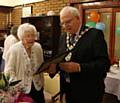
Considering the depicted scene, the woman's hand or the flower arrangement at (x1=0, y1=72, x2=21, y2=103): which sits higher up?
the woman's hand

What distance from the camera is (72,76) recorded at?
2203 mm

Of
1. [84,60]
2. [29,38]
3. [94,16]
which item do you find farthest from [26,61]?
[94,16]

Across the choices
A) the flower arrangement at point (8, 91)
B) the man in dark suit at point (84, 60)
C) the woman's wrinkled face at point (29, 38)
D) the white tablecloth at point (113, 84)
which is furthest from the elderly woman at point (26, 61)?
the white tablecloth at point (113, 84)

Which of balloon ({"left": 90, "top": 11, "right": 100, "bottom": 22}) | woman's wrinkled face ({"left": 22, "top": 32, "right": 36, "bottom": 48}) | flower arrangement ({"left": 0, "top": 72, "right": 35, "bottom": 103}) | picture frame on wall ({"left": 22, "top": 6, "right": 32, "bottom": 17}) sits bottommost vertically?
flower arrangement ({"left": 0, "top": 72, "right": 35, "bottom": 103})

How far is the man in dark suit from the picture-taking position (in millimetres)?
2123

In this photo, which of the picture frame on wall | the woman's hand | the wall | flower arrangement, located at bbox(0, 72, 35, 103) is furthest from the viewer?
the picture frame on wall

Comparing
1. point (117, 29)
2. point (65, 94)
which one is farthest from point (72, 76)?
point (117, 29)

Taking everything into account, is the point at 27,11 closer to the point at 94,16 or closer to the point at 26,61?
the point at 94,16

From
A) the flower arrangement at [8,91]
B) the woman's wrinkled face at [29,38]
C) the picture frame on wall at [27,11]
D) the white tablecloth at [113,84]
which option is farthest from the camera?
the picture frame on wall at [27,11]

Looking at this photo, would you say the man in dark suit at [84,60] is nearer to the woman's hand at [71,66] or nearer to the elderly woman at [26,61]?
the woman's hand at [71,66]

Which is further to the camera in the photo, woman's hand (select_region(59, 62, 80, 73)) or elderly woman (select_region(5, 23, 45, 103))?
elderly woman (select_region(5, 23, 45, 103))

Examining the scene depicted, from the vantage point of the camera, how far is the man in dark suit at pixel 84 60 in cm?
212

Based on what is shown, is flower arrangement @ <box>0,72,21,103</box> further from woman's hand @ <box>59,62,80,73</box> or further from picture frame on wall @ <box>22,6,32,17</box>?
picture frame on wall @ <box>22,6,32,17</box>

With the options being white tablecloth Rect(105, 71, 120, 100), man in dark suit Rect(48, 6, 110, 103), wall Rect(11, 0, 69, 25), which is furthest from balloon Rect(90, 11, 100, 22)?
man in dark suit Rect(48, 6, 110, 103)
